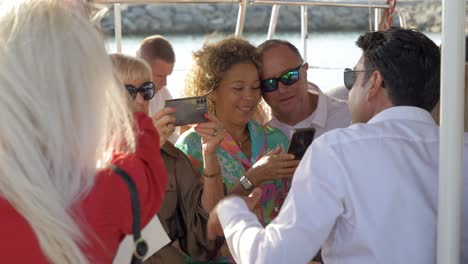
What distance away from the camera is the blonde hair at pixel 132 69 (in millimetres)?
3025

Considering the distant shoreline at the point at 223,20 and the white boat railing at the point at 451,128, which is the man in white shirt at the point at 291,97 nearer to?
the white boat railing at the point at 451,128

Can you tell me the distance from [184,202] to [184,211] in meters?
0.03

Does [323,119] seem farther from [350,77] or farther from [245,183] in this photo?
[350,77]

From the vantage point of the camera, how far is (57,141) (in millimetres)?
1622

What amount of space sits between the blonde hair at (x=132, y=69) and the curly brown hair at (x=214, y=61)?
34 cm

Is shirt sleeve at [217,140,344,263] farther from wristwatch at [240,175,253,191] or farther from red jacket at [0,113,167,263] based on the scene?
wristwatch at [240,175,253,191]

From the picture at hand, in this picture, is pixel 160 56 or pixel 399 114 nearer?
pixel 399 114

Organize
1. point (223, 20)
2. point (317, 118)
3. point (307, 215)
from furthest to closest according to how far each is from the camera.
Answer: point (223, 20) → point (317, 118) → point (307, 215)

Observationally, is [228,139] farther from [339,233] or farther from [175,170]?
[339,233]

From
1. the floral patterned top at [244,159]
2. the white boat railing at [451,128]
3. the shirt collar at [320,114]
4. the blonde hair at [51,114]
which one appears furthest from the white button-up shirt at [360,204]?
the shirt collar at [320,114]

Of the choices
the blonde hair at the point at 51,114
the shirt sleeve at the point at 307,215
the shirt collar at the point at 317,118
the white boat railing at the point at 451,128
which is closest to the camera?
the blonde hair at the point at 51,114

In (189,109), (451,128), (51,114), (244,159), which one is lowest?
(244,159)

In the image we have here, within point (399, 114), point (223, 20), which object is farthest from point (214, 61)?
point (223, 20)

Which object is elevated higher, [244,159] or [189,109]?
[189,109]
